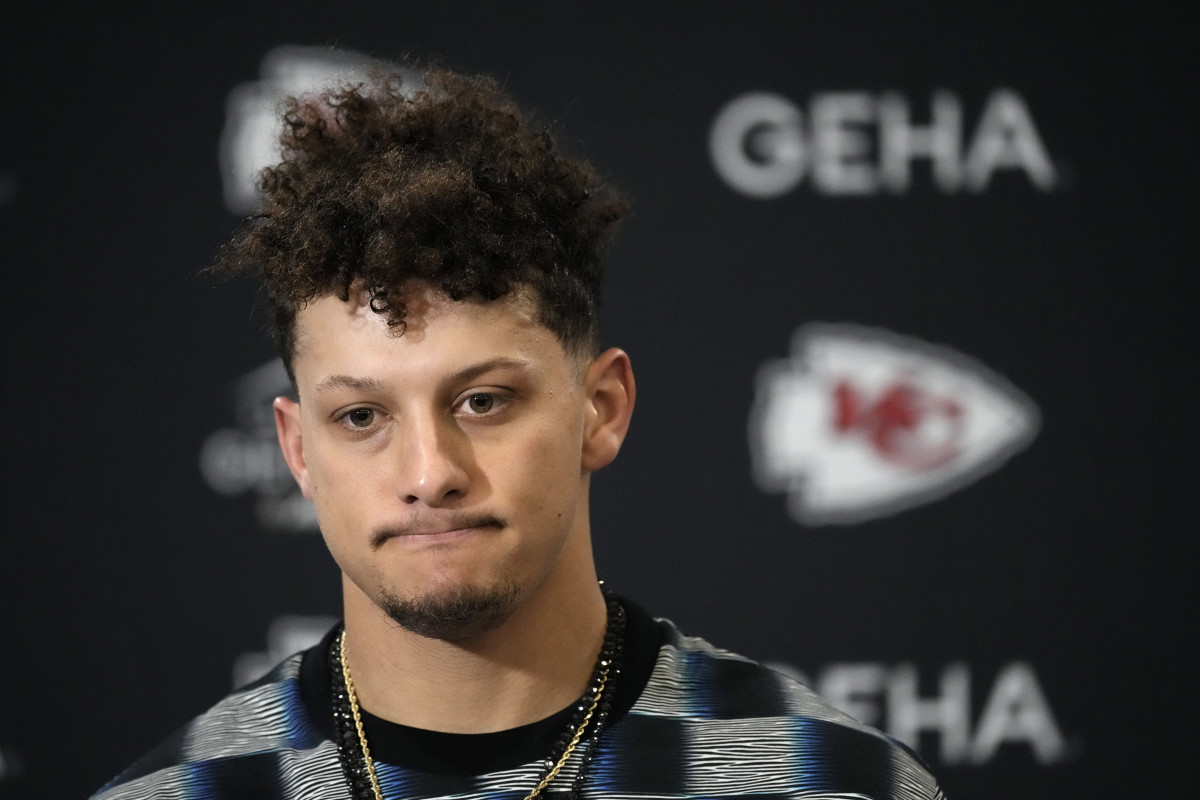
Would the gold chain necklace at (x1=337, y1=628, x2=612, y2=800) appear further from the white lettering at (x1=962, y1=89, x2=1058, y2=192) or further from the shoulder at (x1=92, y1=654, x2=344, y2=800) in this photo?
the white lettering at (x1=962, y1=89, x2=1058, y2=192)

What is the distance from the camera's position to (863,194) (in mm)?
2137

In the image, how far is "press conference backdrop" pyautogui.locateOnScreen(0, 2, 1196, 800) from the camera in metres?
2.11

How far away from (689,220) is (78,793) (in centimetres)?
133

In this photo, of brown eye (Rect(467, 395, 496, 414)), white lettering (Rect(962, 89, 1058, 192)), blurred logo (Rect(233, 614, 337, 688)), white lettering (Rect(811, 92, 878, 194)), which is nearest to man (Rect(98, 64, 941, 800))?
brown eye (Rect(467, 395, 496, 414))

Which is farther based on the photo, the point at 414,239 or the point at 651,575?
the point at 651,575

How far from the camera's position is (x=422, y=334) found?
1141mm

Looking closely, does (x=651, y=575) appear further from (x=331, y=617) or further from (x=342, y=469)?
(x=342, y=469)

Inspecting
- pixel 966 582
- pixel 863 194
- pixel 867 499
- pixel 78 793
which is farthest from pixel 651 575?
pixel 78 793

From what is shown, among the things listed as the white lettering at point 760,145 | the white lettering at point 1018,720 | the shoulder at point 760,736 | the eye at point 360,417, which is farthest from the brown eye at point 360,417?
the white lettering at point 1018,720

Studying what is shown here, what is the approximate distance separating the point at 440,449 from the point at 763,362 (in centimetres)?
108

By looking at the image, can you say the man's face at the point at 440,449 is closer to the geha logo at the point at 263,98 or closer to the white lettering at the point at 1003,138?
the geha logo at the point at 263,98

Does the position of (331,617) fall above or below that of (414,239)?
below

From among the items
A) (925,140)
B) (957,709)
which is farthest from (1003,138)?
(957,709)

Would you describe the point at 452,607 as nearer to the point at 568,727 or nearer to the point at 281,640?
the point at 568,727
